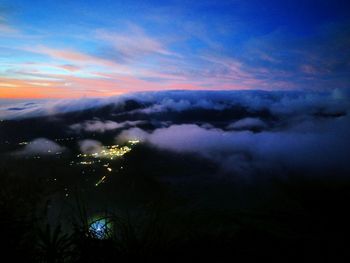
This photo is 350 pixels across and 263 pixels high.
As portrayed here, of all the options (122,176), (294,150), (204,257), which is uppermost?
(204,257)

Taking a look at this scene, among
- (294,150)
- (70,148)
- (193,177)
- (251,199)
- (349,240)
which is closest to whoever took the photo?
(349,240)

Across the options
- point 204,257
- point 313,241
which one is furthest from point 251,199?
point 204,257

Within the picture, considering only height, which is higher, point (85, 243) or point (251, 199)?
point (85, 243)

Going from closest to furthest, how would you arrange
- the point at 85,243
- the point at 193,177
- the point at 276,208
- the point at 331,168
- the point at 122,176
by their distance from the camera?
the point at 85,243 → the point at 276,208 → the point at 122,176 → the point at 193,177 → the point at 331,168

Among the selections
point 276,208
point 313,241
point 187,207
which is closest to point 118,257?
point 313,241

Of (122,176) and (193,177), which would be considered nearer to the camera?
(122,176)

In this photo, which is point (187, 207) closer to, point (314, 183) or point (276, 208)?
point (276, 208)

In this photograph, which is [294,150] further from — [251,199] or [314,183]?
[251,199]

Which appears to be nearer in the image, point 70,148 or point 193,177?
point 193,177

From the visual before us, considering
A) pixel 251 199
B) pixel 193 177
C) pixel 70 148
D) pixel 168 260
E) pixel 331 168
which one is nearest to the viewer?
pixel 168 260
